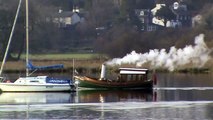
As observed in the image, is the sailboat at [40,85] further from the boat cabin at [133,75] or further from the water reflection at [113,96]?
the boat cabin at [133,75]

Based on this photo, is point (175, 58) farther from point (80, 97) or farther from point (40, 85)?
point (80, 97)

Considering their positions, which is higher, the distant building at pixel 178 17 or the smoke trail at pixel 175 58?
the distant building at pixel 178 17

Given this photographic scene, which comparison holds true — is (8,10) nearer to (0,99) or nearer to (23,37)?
(23,37)

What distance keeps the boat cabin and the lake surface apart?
5.24 ft

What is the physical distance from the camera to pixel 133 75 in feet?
259

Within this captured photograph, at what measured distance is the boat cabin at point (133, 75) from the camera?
78375mm

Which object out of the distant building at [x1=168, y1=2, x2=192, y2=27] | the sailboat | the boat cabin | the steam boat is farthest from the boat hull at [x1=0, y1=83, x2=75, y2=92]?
the distant building at [x1=168, y1=2, x2=192, y2=27]

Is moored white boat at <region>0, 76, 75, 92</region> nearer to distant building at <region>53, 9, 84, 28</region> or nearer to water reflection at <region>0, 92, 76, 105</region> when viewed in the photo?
water reflection at <region>0, 92, 76, 105</region>

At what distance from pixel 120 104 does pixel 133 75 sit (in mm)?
16327

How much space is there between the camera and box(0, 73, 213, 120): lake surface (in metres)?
54.3

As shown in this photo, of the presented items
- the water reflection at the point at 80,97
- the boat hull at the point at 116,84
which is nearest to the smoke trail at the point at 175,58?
the boat hull at the point at 116,84

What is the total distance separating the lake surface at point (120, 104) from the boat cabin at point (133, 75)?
1598 millimetres

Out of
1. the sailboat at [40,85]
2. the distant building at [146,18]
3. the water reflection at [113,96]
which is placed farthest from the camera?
→ the distant building at [146,18]

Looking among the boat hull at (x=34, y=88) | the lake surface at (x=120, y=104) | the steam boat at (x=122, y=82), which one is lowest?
the lake surface at (x=120, y=104)
